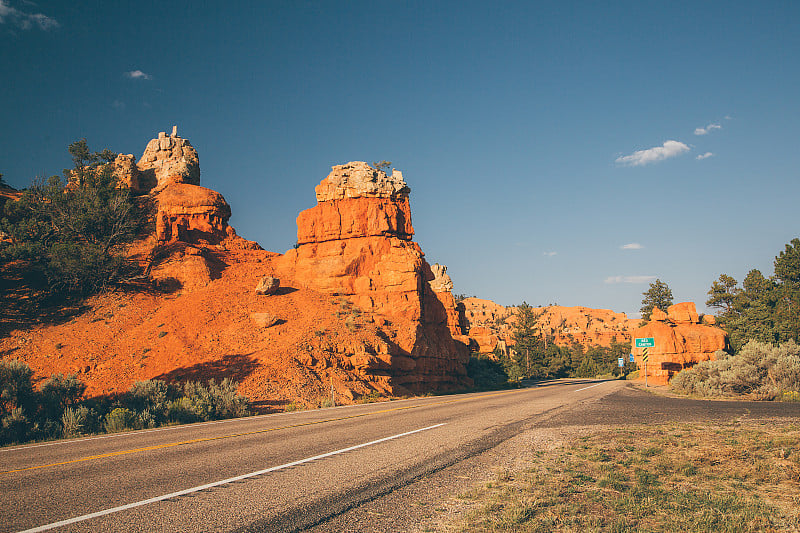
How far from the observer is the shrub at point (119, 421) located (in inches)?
547

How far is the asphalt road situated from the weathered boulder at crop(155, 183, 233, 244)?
111 feet

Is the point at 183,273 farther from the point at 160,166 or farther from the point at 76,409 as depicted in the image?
the point at 76,409

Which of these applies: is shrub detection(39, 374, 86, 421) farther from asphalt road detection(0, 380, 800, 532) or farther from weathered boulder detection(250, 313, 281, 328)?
weathered boulder detection(250, 313, 281, 328)

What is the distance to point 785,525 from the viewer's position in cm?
424

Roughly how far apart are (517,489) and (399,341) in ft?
91.6

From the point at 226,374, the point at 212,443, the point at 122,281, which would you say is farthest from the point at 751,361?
the point at 122,281

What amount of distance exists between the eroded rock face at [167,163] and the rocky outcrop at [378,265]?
15.2 meters

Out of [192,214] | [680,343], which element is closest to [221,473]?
[680,343]

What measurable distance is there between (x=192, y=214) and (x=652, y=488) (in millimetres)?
45557

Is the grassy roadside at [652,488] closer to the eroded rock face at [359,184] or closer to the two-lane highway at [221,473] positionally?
the two-lane highway at [221,473]

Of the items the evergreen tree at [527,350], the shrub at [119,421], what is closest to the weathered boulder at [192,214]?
the shrub at [119,421]

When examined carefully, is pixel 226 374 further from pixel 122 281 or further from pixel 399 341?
pixel 122 281

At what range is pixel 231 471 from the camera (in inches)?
272

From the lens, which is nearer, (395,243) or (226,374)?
(226,374)
